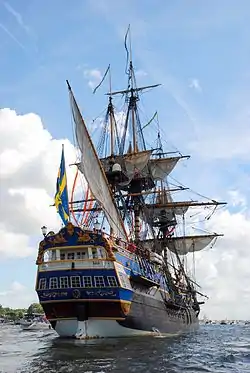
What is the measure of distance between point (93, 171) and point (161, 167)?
27.4 metres

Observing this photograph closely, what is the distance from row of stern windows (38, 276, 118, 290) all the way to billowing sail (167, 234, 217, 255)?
137 feet

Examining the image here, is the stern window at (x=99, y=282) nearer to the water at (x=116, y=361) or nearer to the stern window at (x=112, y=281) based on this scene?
the stern window at (x=112, y=281)

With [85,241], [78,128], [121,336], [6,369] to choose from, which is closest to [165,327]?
[121,336]

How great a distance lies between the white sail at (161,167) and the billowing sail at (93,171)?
75.1ft

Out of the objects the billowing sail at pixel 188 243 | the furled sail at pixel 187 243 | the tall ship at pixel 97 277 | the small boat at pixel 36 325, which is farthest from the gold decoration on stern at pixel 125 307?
the billowing sail at pixel 188 243

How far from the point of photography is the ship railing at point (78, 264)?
3559 centimetres

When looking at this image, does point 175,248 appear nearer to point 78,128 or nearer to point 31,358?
point 78,128

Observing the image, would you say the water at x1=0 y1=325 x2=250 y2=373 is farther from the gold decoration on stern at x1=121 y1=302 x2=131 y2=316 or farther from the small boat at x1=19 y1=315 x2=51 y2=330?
the small boat at x1=19 y1=315 x2=51 y2=330

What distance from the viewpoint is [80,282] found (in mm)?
35625

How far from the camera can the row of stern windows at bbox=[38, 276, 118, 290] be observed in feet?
116

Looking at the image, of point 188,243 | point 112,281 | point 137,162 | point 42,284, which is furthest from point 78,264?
point 188,243

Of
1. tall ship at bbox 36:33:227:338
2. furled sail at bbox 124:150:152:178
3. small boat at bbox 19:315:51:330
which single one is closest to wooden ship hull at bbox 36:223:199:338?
tall ship at bbox 36:33:227:338

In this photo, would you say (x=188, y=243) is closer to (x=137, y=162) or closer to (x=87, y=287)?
(x=137, y=162)

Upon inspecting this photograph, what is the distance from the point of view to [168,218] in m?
77.4
